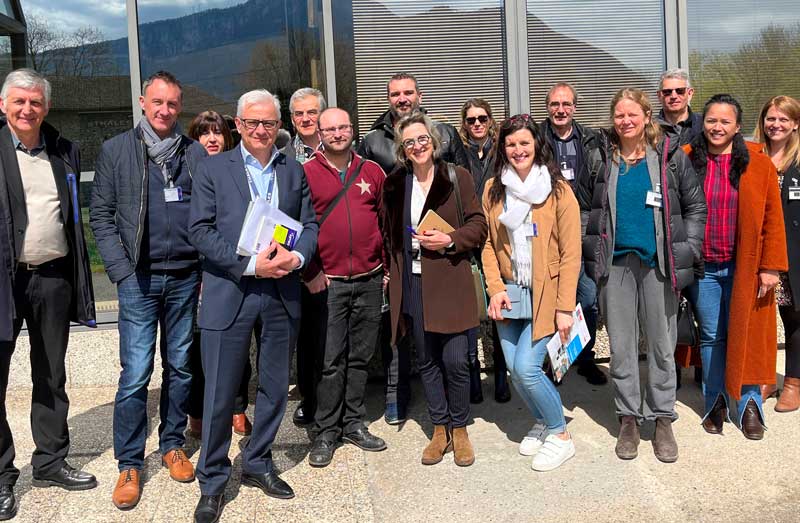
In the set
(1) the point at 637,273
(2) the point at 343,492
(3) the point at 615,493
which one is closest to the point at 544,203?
(1) the point at 637,273

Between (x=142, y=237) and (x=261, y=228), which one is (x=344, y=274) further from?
(x=142, y=237)

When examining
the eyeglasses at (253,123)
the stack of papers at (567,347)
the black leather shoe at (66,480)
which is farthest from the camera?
the stack of papers at (567,347)

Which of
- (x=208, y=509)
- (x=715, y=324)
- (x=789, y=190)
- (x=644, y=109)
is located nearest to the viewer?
(x=208, y=509)

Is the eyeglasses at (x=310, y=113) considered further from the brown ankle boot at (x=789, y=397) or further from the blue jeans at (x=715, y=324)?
the brown ankle boot at (x=789, y=397)

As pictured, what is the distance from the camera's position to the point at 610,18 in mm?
6824

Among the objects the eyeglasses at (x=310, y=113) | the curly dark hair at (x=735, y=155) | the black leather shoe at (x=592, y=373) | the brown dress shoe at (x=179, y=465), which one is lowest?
the brown dress shoe at (x=179, y=465)

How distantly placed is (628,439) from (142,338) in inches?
113

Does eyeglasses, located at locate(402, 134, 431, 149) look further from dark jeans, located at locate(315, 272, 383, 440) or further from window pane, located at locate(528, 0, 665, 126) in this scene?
window pane, located at locate(528, 0, 665, 126)

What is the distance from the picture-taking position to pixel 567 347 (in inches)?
165

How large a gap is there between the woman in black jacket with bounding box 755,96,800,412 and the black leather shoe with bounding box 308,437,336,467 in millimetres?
3053

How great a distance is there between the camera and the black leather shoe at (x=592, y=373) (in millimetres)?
5590

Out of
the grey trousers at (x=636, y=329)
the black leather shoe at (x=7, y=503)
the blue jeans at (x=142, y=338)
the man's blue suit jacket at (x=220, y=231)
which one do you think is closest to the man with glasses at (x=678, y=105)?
the grey trousers at (x=636, y=329)

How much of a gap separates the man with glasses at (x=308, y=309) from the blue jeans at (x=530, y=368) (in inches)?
43.7

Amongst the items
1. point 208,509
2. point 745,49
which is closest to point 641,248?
point 208,509
